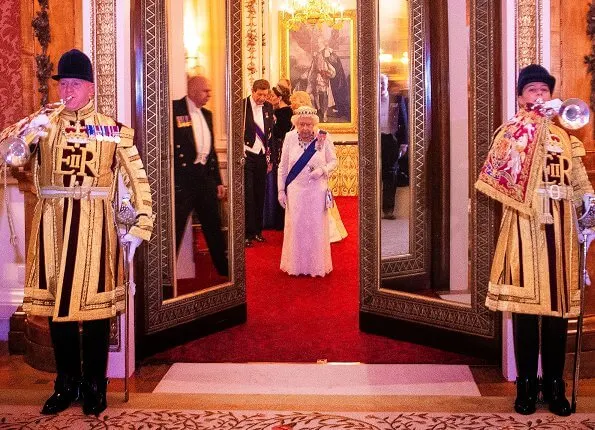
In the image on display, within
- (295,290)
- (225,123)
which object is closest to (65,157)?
(225,123)

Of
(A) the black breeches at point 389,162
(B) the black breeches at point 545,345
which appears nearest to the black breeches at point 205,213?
(A) the black breeches at point 389,162

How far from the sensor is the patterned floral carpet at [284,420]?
378 cm

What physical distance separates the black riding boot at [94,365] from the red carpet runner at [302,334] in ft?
3.33

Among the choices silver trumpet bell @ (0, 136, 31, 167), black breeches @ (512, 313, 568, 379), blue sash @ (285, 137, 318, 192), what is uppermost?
silver trumpet bell @ (0, 136, 31, 167)

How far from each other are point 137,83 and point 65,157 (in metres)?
1.13

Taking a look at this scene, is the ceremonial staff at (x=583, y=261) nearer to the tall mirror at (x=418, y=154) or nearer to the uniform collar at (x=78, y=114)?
the tall mirror at (x=418, y=154)

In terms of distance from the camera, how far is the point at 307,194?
758cm

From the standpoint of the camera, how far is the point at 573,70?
4547 mm

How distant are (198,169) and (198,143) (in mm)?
167

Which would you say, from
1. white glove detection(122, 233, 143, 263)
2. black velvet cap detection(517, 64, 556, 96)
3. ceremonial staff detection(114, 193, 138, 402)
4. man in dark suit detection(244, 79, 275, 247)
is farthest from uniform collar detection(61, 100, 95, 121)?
man in dark suit detection(244, 79, 275, 247)

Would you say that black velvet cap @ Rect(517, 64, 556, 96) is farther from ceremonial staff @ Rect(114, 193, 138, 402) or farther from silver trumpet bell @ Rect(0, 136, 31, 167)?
silver trumpet bell @ Rect(0, 136, 31, 167)

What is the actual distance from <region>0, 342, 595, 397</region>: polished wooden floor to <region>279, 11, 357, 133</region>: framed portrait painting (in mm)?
10189

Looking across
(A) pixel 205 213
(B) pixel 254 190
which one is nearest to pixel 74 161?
(A) pixel 205 213

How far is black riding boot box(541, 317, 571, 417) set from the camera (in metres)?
3.92
